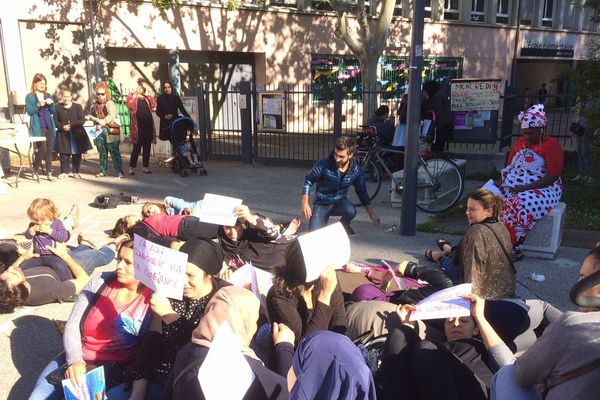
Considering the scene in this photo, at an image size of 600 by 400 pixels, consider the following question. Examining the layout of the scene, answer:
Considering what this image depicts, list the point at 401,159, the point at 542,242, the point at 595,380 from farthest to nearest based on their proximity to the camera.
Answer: the point at 401,159 → the point at 542,242 → the point at 595,380

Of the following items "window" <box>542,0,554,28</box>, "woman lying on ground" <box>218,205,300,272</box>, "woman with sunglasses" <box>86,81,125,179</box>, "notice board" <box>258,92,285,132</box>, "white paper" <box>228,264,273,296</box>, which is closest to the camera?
"white paper" <box>228,264,273,296</box>

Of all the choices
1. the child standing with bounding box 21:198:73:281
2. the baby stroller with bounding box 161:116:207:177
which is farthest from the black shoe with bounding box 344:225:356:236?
the baby stroller with bounding box 161:116:207:177

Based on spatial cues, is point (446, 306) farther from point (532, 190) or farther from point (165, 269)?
point (532, 190)

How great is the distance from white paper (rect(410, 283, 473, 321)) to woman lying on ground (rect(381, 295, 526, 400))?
0.04 meters

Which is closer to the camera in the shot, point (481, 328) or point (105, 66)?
point (481, 328)

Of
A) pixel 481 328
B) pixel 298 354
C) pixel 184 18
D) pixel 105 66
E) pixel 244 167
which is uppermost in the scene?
pixel 184 18

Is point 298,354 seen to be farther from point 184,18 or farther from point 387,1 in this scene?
point 184,18

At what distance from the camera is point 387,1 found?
47.3 ft

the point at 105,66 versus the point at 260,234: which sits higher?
the point at 105,66

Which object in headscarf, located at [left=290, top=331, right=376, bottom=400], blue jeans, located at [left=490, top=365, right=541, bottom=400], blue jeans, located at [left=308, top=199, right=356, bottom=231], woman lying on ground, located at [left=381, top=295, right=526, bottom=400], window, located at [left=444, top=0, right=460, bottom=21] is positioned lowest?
blue jeans, located at [left=308, top=199, right=356, bottom=231]

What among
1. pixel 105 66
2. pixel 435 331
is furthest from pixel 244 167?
pixel 435 331

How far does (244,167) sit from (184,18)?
26.4 feet

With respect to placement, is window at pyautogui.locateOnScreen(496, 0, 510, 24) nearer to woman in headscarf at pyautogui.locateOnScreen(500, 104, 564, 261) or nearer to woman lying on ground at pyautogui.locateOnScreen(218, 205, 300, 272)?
woman in headscarf at pyautogui.locateOnScreen(500, 104, 564, 261)

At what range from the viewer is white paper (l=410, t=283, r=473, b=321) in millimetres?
2594
